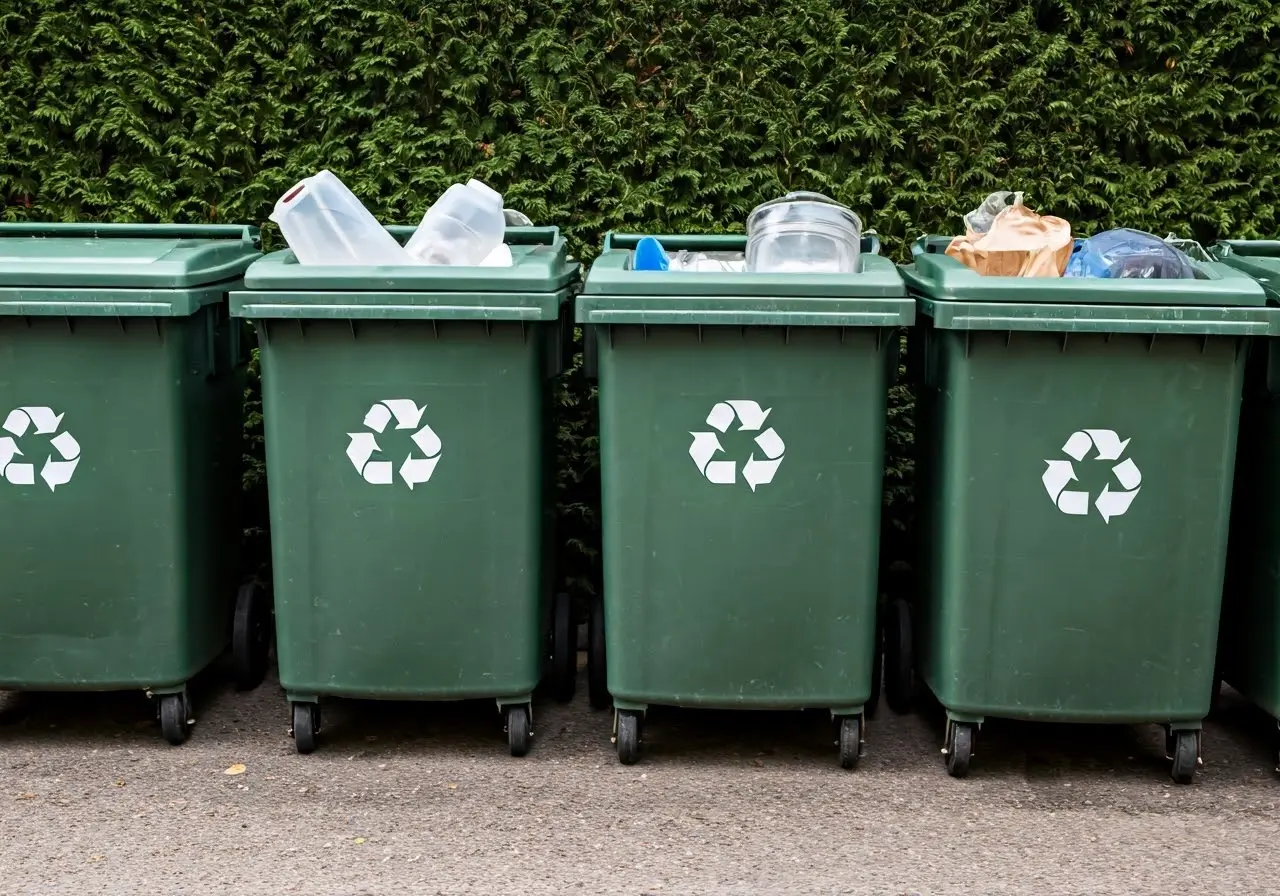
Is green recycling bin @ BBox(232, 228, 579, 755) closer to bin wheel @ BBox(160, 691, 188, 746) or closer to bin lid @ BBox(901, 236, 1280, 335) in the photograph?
bin wheel @ BBox(160, 691, 188, 746)

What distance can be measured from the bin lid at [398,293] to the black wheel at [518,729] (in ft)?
3.73

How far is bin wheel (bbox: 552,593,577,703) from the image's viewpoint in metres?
4.63

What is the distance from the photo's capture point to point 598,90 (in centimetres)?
521

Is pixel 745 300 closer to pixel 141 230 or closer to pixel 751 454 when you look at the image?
pixel 751 454

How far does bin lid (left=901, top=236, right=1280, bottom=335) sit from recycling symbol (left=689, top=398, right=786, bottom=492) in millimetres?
525

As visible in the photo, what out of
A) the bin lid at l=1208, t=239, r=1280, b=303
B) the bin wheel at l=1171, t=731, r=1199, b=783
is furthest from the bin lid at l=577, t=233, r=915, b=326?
the bin wheel at l=1171, t=731, r=1199, b=783

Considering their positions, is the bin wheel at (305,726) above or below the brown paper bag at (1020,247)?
below

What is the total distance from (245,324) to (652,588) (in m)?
1.68

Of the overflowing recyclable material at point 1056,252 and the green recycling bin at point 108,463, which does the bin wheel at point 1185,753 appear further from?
the green recycling bin at point 108,463

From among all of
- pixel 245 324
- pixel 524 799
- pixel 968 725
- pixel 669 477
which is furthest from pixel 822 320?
pixel 245 324

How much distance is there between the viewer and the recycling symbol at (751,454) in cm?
395

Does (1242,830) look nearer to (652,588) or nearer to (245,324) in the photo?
(652,588)

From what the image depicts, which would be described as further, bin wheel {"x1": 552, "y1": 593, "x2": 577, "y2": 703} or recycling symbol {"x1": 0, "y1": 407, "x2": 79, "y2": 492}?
bin wheel {"x1": 552, "y1": 593, "x2": 577, "y2": 703}

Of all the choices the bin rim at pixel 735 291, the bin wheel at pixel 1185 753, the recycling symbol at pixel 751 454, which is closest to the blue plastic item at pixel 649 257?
the bin rim at pixel 735 291
